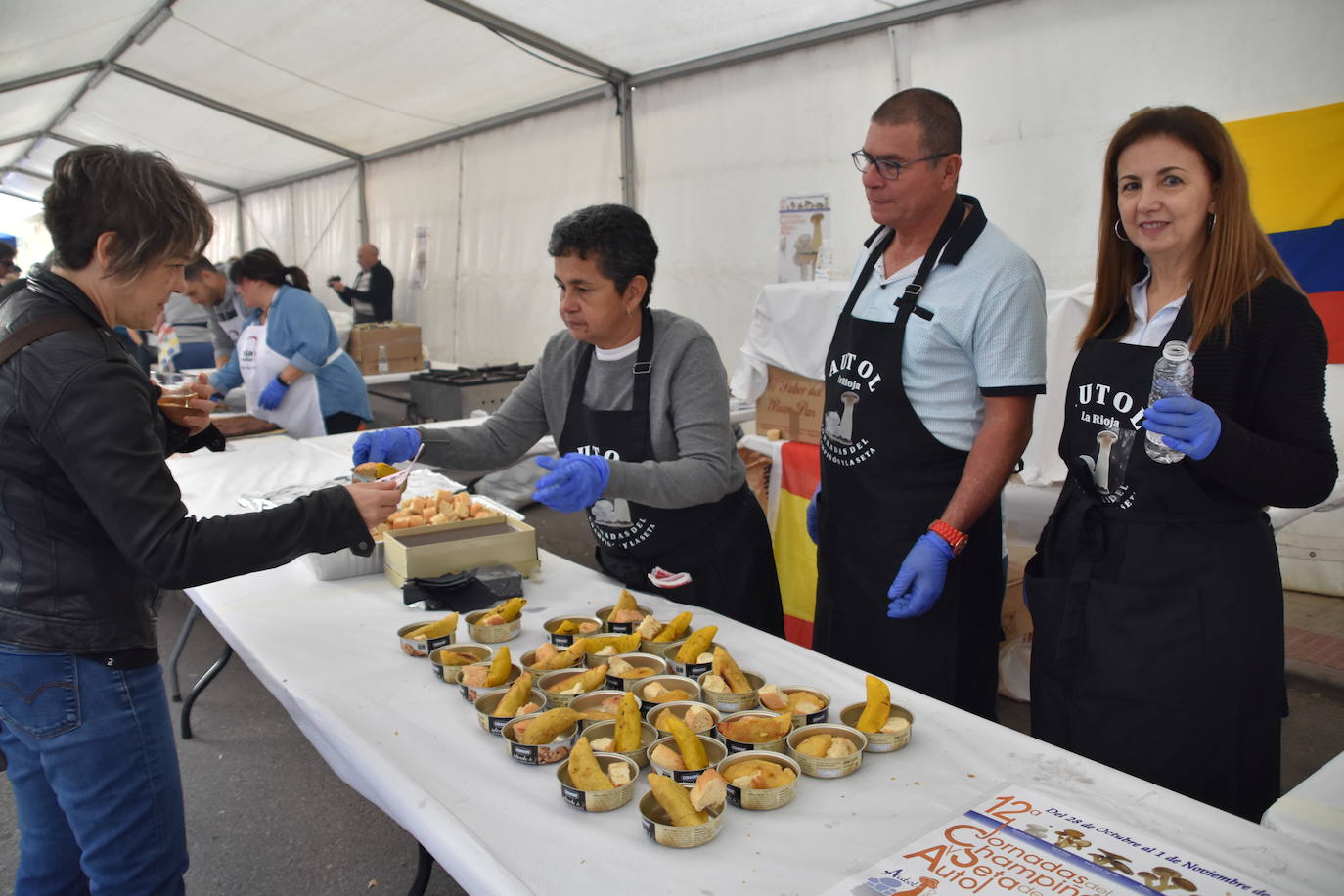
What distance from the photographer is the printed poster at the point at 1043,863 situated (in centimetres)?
109

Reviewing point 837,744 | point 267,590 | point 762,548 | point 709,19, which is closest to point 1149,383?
point 837,744

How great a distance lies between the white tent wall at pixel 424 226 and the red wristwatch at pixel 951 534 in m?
8.64

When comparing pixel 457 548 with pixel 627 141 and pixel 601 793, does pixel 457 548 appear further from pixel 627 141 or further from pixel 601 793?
pixel 627 141

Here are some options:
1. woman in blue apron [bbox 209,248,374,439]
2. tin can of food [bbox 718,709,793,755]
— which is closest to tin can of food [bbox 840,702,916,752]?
tin can of food [bbox 718,709,793,755]

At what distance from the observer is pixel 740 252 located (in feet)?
21.2

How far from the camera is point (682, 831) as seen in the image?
46.5 inches

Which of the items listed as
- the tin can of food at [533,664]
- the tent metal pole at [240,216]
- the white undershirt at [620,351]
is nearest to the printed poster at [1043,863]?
the tin can of food at [533,664]

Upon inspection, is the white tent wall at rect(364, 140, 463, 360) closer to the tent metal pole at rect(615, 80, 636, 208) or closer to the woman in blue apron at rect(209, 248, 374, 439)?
the tent metal pole at rect(615, 80, 636, 208)

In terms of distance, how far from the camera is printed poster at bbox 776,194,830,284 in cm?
584

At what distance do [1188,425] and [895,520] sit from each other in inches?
28.5

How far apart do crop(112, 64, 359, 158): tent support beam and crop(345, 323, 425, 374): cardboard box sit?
3322 mm

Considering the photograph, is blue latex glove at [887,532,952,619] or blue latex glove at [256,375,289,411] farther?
blue latex glove at [256,375,289,411]

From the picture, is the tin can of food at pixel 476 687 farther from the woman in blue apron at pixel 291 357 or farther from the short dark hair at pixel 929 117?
the woman in blue apron at pixel 291 357

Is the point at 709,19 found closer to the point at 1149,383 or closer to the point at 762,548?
the point at 762,548
